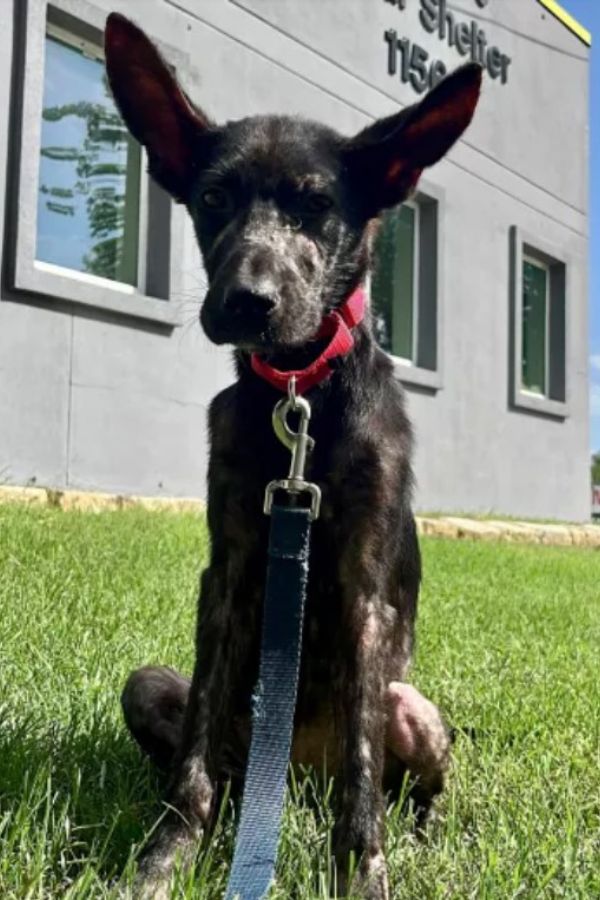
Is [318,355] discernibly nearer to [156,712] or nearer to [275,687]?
[275,687]

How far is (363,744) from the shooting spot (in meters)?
2.43

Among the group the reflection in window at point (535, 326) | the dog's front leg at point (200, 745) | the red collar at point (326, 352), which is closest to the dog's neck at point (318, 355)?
the red collar at point (326, 352)

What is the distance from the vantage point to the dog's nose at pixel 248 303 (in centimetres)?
234

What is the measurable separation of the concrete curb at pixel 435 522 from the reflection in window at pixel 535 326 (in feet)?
6.92

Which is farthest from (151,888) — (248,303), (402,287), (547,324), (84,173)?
(547,324)

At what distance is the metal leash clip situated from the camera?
2.30 m

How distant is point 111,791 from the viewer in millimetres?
2697

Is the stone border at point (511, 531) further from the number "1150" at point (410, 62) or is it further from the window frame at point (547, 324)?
the number "1150" at point (410, 62)

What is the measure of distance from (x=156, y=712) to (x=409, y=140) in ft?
4.99

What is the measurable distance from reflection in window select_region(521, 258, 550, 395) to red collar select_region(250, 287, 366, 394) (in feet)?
40.2

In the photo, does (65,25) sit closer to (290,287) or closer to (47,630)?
(47,630)

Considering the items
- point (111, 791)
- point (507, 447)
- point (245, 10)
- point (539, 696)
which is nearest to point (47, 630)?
point (111, 791)

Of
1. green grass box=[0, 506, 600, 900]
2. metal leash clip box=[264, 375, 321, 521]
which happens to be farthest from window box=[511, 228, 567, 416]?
metal leash clip box=[264, 375, 321, 521]

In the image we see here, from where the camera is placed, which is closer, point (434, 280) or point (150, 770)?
point (150, 770)
